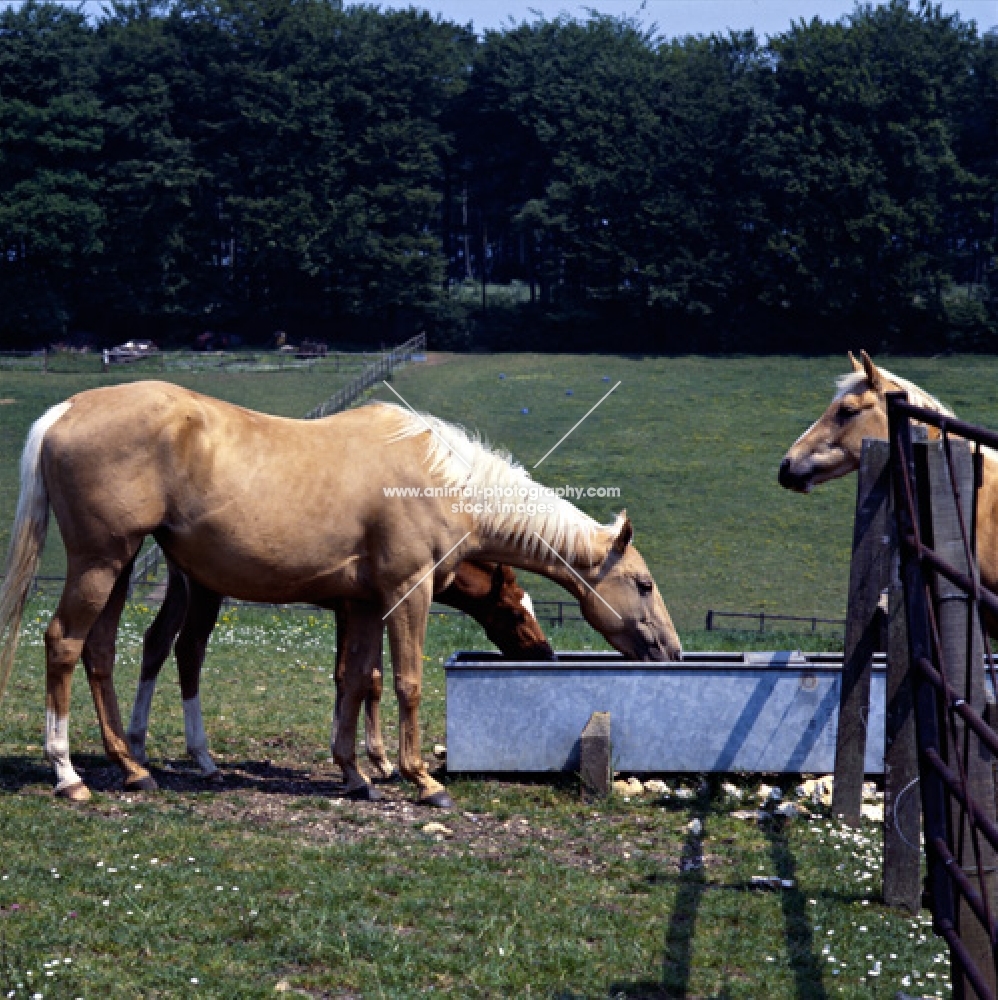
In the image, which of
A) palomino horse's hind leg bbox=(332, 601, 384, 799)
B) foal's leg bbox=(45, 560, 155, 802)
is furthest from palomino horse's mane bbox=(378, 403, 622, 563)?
foal's leg bbox=(45, 560, 155, 802)

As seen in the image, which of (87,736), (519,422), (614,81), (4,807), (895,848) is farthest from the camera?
(614,81)

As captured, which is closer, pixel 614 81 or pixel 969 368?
pixel 969 368

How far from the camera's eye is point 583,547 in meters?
8.88

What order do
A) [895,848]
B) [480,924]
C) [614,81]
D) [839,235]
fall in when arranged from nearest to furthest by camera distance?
[480,924] → [895,848] → [839,235] → [614,81]

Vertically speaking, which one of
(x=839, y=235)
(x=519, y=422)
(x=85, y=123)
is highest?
(x=85, y=123)

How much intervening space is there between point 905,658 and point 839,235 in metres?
65.0

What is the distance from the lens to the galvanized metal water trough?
8.30 m

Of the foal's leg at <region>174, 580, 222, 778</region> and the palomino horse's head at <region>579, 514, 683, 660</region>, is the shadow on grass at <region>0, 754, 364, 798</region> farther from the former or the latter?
the palomino horse's head at <region>579, 514, 683, 660</region>

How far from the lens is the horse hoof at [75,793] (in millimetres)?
7488

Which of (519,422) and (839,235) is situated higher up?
(839,235)

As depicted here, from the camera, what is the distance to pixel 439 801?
26.3 feet

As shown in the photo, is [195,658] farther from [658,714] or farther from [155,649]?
[658,714]

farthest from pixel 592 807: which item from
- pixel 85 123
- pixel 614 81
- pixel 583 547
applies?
pixel 614 81

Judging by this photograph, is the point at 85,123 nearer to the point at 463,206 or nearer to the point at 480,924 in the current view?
the point at 463,206
